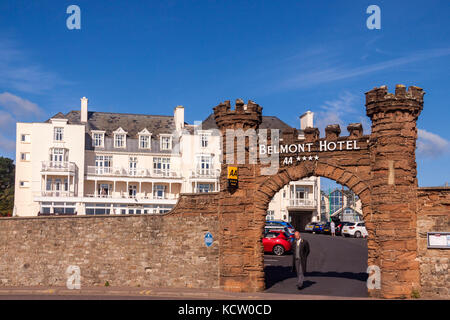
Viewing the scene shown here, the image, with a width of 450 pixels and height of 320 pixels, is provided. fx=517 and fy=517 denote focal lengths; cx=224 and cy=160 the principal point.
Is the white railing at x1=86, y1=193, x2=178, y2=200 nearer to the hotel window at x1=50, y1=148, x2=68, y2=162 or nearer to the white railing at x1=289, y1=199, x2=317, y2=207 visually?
the hotel window at x1=50, y1=148, x2=68, y2=162

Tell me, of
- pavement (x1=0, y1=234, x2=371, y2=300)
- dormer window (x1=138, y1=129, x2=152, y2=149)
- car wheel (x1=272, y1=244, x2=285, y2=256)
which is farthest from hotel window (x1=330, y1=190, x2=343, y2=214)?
pavement (x1=0, y1=234, x2=371, y2=300)

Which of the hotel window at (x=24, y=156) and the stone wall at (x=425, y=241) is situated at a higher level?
the hotel window at (x=24, y=156)

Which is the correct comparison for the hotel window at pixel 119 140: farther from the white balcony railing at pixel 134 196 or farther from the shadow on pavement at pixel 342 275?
the shadow on pavement at pixel 342 275

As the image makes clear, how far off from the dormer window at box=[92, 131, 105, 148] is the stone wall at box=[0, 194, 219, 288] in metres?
40.2

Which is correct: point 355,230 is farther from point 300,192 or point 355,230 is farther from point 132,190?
point 132,190

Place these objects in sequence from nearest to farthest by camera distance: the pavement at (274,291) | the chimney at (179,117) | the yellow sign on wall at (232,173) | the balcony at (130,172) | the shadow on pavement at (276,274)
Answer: the pavement at (274,291) < the yellow sign on wall at (232,173) < the shadow on pavement at (276,274) < the balcony at (130,172) < the chimney at (179,117)

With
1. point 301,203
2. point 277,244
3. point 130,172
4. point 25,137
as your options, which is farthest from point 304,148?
point 25,137

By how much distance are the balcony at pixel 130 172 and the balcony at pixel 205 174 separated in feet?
8.06

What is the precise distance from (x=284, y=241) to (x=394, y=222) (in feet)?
41.5

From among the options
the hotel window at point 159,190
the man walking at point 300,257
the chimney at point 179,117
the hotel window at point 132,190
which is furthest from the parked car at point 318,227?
the man walking at point 300,257

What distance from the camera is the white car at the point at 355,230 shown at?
4309 cm

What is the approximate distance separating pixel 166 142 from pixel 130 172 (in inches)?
236

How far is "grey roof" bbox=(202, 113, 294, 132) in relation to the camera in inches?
2483
